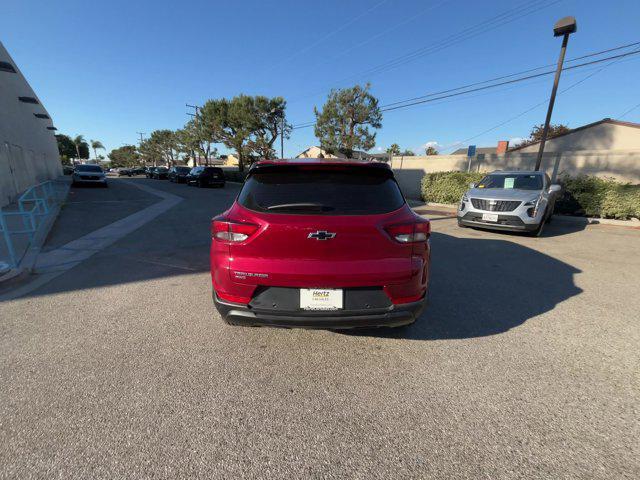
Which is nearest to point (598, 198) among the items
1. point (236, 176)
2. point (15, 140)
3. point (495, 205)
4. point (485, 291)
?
point (495, 205)

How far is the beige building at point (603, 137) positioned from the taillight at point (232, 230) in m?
27.8

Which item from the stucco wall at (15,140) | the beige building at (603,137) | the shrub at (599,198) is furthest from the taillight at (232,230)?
the beige building at (603,137)

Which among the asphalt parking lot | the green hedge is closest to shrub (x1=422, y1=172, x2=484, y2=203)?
the green hedge

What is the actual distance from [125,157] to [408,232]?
148 meters

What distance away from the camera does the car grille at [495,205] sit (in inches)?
296

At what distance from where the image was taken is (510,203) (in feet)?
24.7

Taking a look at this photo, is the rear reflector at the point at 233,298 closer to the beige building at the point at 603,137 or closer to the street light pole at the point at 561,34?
the street light pole at the point at 561,34

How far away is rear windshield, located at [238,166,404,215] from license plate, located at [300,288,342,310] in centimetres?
62

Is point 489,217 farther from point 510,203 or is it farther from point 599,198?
point 599,198

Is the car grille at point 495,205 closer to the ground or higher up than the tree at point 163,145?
closer to the ground

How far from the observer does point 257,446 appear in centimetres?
178

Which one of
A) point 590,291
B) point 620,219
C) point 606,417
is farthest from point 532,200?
point 606,417

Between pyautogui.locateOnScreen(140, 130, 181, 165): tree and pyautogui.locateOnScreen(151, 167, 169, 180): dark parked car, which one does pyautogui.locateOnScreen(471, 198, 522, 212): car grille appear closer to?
pyautogui.locateOnScreen(151, 167, 169, 180): dark parked car

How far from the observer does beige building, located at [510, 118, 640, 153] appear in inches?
874
